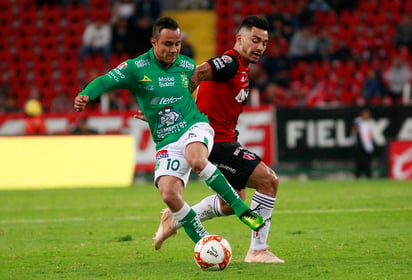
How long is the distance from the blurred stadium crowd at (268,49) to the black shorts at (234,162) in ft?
42.5

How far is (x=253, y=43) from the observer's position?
8211mm

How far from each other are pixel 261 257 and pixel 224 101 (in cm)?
151

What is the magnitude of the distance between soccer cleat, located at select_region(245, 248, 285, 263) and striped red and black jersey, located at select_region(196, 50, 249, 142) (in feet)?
3.65

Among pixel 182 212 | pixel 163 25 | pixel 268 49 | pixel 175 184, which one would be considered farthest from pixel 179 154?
pixel 268 49

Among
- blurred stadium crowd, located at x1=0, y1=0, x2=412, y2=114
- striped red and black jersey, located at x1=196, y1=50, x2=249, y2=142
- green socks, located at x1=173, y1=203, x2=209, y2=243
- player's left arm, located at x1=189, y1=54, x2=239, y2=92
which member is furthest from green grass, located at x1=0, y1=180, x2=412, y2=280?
blurred stadium crowd, located at x1=0, y1=0, x2=412, y2=114

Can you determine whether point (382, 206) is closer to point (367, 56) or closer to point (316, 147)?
point (316, 147)

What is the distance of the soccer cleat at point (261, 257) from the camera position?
7820 mm

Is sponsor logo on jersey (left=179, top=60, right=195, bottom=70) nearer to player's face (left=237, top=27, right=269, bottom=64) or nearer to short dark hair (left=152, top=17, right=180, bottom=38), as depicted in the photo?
short dark hair (left=152, top=17, right=180, bottom=38)

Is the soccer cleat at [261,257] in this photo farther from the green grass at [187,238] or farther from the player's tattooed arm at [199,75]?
the player's tattooed arm at [199,75]

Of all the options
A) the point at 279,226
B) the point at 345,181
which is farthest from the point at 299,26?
the point at 279,226

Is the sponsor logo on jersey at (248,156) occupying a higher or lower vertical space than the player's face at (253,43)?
lower

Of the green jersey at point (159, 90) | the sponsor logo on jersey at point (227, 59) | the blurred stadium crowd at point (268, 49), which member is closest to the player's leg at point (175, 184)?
the green jersey at point (159, 90)

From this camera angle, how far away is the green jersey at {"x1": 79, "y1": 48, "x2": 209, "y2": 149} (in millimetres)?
7723

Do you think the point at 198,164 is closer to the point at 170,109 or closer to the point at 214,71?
the point at 170,109
